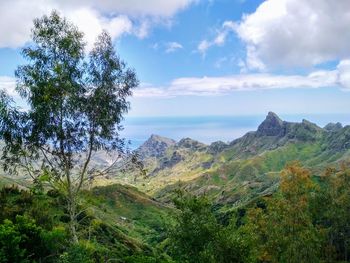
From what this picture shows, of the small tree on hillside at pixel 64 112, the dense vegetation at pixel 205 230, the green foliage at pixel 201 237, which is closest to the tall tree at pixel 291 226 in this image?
the dense vegetation at pixel 205 230

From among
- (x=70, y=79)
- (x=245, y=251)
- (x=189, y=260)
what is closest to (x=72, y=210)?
(x=70, y=79)

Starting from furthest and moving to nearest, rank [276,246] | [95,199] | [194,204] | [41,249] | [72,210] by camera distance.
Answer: [276,246]
[194,204]
[41,249]
[95,199]
[72,210]

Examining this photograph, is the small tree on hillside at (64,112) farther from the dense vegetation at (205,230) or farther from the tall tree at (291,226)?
the tall tree at (291,226)

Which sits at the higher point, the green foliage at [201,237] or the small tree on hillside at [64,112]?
the small tree on hillside at [64,112]

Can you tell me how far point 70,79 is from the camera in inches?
1563

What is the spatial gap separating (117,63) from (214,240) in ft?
72.2

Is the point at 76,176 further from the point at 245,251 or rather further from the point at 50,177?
the point at 245,251

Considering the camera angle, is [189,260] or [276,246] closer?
[189,260]

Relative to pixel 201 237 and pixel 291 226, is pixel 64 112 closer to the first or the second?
pixel 201 237

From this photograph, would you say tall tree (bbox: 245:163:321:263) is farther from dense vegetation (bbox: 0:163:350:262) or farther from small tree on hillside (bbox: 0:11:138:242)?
small tree on hillside (bbox: 0:11:138:242)

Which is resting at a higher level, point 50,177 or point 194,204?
point 50,177

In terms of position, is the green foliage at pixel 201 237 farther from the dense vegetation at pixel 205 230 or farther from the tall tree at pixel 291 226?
the tall tree at pixel 291 226

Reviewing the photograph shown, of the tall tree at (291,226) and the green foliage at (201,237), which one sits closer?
the green foliage at (201,237)

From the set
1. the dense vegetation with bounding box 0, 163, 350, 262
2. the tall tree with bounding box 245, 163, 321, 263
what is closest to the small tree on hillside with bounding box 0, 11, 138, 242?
the dense vegetation with bounding box 0, 163, 350, 262
